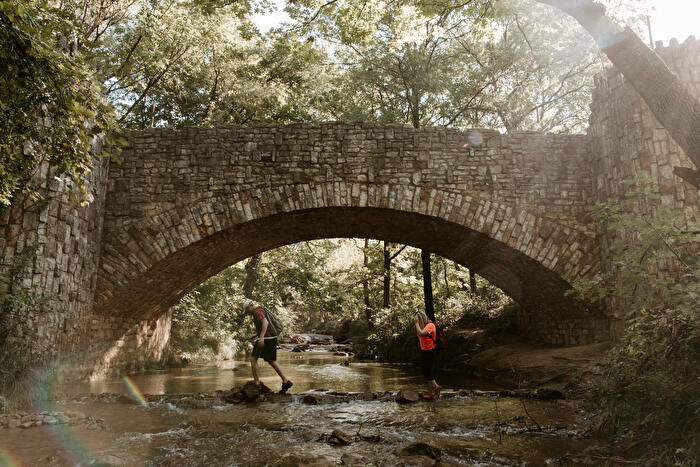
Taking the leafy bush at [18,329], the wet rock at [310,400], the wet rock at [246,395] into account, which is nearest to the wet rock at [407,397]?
the wet rock at [310,400]

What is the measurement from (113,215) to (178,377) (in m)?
3.65

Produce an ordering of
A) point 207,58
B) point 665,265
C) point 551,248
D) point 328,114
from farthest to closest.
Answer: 1. point 328,114
2. point 207,58
3. point 551,248
4. point 665,265

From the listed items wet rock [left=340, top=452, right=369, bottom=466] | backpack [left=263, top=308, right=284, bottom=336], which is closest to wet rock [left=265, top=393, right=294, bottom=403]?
backpack [left=263, top=308, right=284, bottom=336]

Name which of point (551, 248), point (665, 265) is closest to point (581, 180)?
point (551, 248)

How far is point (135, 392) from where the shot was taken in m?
7.33

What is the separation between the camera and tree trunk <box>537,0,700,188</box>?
3956 mm

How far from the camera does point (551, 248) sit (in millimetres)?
8359

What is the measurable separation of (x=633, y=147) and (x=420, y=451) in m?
6.49

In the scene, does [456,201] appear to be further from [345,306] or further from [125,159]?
[345,306]

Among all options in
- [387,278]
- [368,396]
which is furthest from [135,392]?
[387,278]

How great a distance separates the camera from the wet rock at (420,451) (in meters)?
3.48

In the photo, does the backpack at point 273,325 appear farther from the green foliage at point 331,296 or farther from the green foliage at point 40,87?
the green foliage at point 331,296

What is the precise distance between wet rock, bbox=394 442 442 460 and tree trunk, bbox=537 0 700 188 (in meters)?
3.10

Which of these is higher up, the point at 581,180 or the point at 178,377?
the point at 581,180
